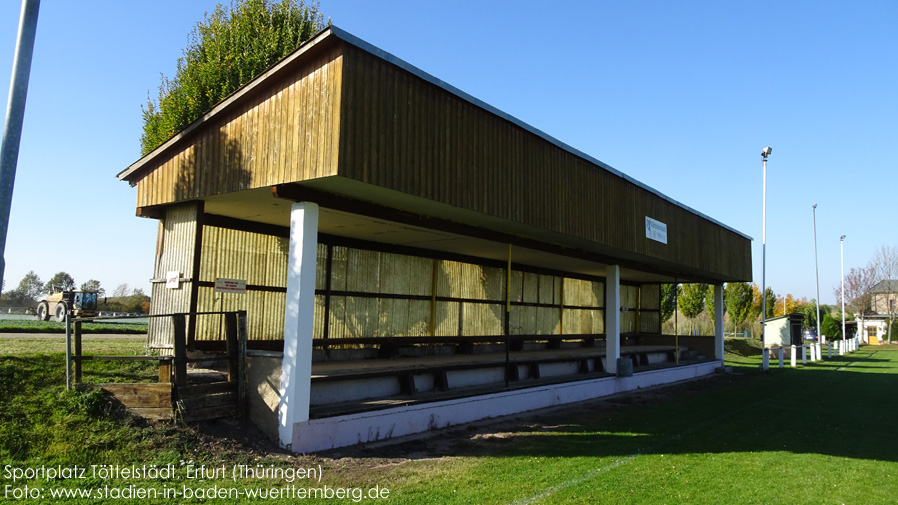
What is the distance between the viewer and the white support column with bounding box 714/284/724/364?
20861 mm

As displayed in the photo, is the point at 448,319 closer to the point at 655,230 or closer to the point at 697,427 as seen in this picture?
the point at 655,230

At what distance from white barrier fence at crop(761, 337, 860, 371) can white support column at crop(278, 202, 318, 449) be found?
63.9 feet

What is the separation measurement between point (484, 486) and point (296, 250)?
355 cm

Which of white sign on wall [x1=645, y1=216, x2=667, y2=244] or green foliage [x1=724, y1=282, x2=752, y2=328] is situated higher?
white sign on wall [x1=645, y1=216, x2=667, y2=244]

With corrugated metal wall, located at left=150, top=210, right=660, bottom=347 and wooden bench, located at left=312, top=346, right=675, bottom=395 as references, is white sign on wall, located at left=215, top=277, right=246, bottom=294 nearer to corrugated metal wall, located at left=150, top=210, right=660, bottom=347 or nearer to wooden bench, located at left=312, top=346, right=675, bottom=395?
corrugated metal wall, located at left=150, top=210, right=660, bottom=347

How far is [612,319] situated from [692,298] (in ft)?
77.6

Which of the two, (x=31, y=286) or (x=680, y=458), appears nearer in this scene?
(x=680, y=458)

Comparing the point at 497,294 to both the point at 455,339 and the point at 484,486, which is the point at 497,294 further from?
the point at 484,486

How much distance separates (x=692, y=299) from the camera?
115ft

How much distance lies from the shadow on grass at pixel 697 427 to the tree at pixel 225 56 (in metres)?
10.9

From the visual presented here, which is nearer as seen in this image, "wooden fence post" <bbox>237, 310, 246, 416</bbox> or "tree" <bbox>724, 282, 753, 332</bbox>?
"wooden fence post" <bbox>237, 310, 246, 416</bbox>

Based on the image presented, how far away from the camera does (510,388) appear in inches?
428

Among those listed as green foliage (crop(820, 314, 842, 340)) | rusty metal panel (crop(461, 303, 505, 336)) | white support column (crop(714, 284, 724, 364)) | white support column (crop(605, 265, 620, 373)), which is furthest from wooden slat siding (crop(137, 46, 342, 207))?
green foliage (crop(820, 314, 842, 340))

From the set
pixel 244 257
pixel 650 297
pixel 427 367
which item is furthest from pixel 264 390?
pixel 650 297
